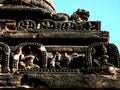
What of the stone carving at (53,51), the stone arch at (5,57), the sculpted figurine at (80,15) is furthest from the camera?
the sculpted figurine at (80,15)

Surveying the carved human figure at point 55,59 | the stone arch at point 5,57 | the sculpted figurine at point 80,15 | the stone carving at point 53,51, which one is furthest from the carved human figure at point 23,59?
the sculpted figurine at point 80,15

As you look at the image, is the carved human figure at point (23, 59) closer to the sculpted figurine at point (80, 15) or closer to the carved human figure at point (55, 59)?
the carved human figure at point (55, 59)

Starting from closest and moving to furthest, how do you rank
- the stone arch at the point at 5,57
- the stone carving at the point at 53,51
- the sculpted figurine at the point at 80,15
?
1. the stone carving at the point at 53,51
2. the stone arch at the point at 5,57
3. the sculpted figurine at the point at 80,15

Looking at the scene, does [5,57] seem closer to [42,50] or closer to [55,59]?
[42,50]

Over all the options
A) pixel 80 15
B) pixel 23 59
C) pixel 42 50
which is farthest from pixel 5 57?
pixel 80 15

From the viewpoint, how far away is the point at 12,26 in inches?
345

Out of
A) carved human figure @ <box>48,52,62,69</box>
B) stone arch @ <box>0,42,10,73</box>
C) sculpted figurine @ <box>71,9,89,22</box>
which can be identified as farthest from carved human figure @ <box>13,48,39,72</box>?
sculpted figurine @ <box>71,9,89,22</box>

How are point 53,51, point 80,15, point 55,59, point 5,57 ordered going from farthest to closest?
point 80,15 < point 53,51 < point 55,59 < point 5,57

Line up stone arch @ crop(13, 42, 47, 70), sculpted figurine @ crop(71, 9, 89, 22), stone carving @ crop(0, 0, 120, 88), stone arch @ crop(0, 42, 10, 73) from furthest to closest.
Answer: sculpted figurine @ crop(71, 9, 89, 22) → stone arch @ crop(13, 42, 47, 70) → stone arch @ crop(0, 42, 10, 73) → stone carving @ crop(0, 0, 120, 88)

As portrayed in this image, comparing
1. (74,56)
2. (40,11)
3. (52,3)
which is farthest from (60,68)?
(52,3)

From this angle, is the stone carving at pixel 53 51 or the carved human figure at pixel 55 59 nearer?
the stone carving at pixel 53 51

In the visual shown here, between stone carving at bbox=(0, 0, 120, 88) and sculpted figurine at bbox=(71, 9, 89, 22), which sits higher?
sculpted figurine at bbox=(71, 9, 89, 22)

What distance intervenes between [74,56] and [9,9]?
6.73 feet

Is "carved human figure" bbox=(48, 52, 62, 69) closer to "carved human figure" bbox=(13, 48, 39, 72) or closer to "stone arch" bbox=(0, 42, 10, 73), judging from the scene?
"carved human figure" bbox=(13, 48, 39, 72)
